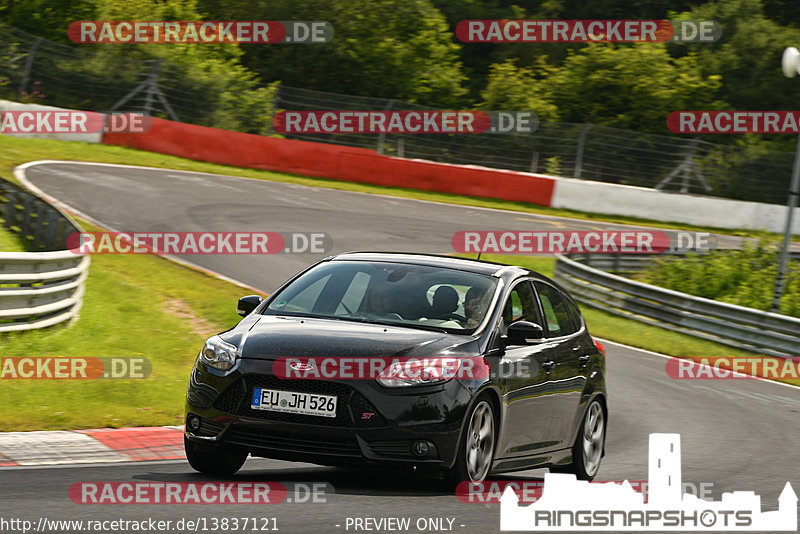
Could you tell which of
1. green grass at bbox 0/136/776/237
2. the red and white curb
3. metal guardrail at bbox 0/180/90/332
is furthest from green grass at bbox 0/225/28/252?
green grass at bbox 0/136/776/237

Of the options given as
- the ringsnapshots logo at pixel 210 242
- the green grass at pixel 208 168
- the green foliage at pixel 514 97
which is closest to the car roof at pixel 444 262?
the ringsnapshots logo at pixel 210 242

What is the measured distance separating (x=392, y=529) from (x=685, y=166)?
30.4 metres

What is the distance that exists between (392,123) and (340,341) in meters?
27.8

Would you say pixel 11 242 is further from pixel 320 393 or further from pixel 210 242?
pixel 320 393

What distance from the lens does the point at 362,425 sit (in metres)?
7.23

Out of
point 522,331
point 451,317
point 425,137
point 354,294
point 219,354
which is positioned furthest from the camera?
point 425,137

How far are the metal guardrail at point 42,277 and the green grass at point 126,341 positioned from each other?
187 mm

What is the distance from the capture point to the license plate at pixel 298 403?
727 cm

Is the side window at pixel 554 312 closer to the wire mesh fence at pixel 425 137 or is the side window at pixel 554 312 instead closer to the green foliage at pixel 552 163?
the wire mesh fence at pixel 425 137

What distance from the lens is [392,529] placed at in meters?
6.38

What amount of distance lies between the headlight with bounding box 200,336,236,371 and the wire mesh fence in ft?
87.2

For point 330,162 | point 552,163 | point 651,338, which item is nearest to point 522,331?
point 651,338

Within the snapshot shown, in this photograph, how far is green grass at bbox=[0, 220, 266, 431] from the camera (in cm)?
1060

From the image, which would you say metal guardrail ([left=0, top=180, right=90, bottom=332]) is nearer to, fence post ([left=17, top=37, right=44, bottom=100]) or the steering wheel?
the steering wheel
